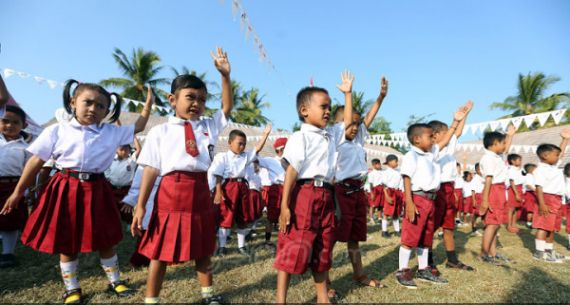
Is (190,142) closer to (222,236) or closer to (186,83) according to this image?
(186,83)

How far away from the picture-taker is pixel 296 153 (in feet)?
7.93

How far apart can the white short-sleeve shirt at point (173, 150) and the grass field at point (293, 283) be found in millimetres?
1347

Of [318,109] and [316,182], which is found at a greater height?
[318,109]

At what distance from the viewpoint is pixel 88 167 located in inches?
106

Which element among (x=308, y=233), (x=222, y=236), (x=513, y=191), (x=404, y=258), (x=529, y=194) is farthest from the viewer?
(x=529, y=194)

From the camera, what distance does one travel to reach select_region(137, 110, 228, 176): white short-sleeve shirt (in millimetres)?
2309

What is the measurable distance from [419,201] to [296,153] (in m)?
2.02

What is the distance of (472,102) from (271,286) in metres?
3.66

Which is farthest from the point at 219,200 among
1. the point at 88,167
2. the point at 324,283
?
the point at 324,283

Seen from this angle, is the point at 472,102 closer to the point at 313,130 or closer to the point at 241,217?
the point at 313,130

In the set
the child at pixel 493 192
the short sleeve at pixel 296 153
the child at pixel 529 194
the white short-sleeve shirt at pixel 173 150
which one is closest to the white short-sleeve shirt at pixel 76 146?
the white short-sleeve shirt at pixel 173 150

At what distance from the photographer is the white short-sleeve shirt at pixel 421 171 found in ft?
11.9

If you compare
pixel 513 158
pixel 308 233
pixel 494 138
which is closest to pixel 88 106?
pixel 308 233

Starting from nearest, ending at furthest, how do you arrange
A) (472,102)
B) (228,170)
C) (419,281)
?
(419,281)
(472,102)
(228,170)
